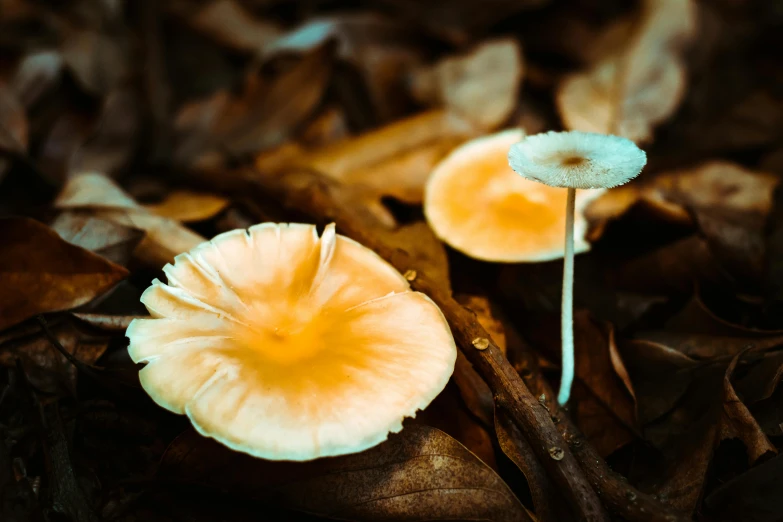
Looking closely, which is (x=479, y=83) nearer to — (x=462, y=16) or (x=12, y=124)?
(x=462, y=16)

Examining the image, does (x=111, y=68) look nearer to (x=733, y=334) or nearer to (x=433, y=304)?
(x=433, y=304)

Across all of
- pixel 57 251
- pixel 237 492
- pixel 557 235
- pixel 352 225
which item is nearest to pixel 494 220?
pixel 557 235

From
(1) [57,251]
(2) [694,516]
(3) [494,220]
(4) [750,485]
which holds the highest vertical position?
(1) [57,251]

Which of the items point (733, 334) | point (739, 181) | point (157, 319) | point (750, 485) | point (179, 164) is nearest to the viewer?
point (750, 485)

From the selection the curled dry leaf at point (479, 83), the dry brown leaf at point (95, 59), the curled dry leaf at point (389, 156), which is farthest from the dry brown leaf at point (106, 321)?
the curled dry leaf at point (479, 83)

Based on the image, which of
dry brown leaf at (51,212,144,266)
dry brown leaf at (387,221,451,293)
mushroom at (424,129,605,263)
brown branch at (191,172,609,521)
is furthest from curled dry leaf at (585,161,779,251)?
dry brown leaf at (51,212,144,266)

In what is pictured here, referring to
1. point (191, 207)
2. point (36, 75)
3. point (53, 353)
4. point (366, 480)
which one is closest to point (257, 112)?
point (191, 207)
